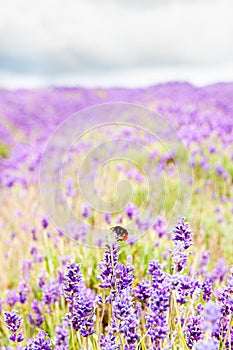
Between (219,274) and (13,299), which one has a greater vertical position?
(219,274)

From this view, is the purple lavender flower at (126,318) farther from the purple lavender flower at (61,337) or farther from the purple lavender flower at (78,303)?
the purple lavender flower at (61,337)

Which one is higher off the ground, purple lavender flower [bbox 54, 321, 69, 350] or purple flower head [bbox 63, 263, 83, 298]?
purple flower head [bbox 63, 263, 83, 298]

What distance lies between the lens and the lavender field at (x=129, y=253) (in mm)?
1477

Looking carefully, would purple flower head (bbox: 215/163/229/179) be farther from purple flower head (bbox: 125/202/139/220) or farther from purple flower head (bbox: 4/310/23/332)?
purple flower head (bbox: 4/310/23/332)

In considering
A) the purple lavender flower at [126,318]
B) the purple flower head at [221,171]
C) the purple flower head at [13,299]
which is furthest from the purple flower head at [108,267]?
the purple flower head at [221,171]

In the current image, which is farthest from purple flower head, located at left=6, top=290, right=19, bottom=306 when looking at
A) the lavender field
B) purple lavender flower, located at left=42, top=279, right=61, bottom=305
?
purple lavender flower, located at left=42, top=279, right=61, bottom=305

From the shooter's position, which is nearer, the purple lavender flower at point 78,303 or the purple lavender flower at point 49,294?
the purple lavender flower at point 78,303

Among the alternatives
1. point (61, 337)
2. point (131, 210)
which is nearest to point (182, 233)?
point (61, 337)

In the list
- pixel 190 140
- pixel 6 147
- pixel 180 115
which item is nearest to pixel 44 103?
pixel 6 147

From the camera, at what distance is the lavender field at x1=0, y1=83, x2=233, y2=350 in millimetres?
1477

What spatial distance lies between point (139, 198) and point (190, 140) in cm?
178

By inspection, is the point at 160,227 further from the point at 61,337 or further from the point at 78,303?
the point at 78,303

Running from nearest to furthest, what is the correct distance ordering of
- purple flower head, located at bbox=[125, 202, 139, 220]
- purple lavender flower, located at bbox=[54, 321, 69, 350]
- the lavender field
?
the lavender field, purple lavender flower, located at bbox=[54, 321, 69, 350], purple flower head, located at bbox=[125, 202, 139, 220]

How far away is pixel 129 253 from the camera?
307 cm
